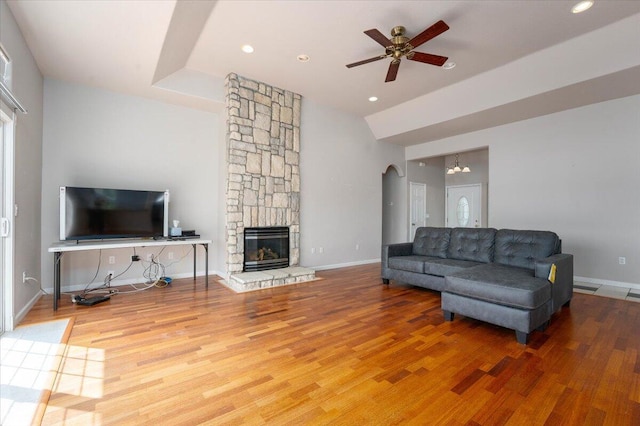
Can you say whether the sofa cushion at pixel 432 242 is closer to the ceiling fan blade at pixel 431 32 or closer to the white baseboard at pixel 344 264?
the white baseboard at pixel 344 264

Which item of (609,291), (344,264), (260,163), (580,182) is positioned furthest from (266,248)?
(580,182)

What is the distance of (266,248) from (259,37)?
10.7 feet

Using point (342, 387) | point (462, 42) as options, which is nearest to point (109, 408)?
point (342, 387)

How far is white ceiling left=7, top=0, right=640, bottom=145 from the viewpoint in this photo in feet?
9.37

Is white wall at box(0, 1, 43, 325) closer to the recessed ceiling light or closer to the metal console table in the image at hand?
the metal console table

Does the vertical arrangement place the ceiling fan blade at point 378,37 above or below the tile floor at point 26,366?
above

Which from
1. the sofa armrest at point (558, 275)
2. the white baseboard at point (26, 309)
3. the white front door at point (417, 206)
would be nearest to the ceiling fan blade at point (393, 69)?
the sofa armrest at point (558, 275)

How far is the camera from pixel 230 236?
474 centimetres

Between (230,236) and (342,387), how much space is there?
11.0 feet

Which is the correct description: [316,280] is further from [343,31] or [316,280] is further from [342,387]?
[343,31]

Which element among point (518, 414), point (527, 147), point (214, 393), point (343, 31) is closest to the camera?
point (518, 414)

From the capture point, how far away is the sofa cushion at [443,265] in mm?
3843

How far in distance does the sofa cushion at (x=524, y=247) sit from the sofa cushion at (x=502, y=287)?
0.41m

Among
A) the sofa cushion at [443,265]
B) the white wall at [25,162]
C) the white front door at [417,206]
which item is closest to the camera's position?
the white wall at [25,162]
